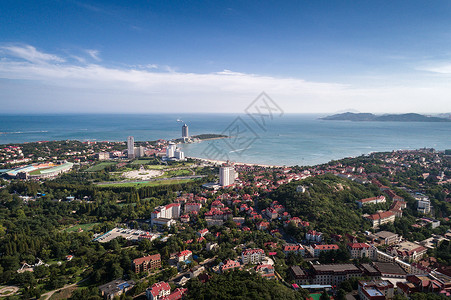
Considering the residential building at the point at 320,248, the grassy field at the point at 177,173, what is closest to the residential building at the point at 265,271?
the residential building at the point at 320,248

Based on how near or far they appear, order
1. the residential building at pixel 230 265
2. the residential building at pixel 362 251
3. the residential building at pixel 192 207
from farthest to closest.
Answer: the residential building at pixel 192 207, the residential building at pixel 362 251, the residential building at pixel 230 265

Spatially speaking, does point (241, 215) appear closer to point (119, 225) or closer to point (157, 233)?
point (157, 233)

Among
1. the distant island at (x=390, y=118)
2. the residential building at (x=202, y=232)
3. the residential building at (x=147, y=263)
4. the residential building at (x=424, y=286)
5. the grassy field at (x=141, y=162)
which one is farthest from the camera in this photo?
the distant island at (x=390, y=118)

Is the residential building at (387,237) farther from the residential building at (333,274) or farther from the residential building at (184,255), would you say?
the residential building at (184,255)

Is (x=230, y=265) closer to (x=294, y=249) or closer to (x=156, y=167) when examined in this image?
(x=294, y=249)

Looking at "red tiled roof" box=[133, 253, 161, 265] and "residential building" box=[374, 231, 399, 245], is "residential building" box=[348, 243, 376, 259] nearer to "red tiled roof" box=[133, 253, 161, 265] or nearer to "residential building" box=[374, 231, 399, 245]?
"residential building" box=[374, 231, 399, 245]

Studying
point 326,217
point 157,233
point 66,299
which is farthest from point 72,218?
point 326,217

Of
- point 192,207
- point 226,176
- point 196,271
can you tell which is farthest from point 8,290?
point 226,176

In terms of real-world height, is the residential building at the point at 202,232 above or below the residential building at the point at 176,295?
below
